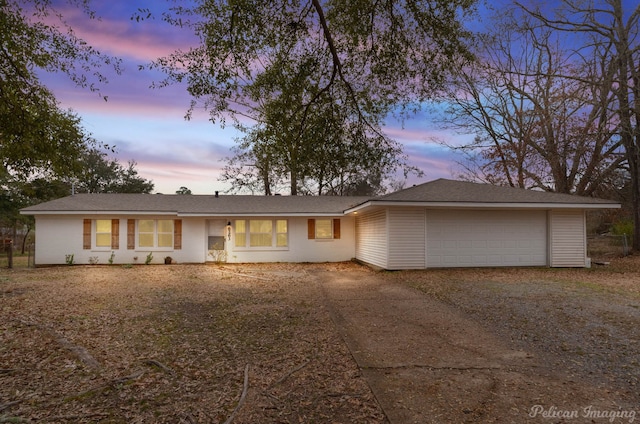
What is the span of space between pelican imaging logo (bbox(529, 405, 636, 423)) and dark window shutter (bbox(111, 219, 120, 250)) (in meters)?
17.0

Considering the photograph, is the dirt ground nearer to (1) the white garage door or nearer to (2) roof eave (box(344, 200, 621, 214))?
(2) roof eave (box(344, 200, 621, 214))

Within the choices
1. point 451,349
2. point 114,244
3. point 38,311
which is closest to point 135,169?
point 114,244

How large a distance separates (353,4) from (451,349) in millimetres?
5501

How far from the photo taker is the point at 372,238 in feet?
49.6

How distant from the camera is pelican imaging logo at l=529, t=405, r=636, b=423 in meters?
3.13

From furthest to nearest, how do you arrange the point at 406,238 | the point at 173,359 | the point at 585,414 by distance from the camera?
the point at 406,238
the point at 173,359
the point at 585,414

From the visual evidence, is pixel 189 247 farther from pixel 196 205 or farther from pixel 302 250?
pixel 302 250

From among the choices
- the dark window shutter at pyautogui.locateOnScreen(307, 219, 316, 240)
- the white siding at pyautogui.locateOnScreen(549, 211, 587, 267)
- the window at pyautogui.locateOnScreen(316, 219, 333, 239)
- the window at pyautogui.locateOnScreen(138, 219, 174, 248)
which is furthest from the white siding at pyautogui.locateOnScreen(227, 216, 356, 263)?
the white siding at pyautogui.locateOnScreen(549, 211, 587, 267)

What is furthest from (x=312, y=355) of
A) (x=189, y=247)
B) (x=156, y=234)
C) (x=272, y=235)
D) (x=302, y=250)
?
(x=156, y=234)

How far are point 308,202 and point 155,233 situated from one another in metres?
7.26

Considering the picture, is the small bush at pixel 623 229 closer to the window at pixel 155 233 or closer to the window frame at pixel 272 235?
the window frame at pixel 272 235

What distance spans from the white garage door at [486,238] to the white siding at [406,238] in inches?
16.1

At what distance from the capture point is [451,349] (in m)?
4.95

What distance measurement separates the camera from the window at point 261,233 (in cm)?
1728
